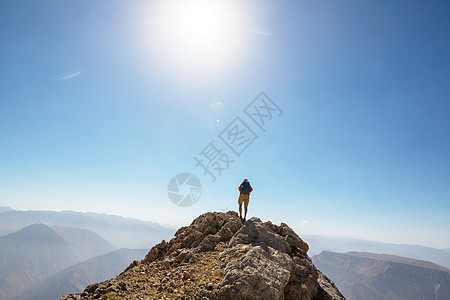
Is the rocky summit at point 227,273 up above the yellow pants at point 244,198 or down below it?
below

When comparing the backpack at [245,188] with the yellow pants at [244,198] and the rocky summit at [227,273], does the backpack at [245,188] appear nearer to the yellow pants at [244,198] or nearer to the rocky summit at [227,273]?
the yellow pants at [244,198]

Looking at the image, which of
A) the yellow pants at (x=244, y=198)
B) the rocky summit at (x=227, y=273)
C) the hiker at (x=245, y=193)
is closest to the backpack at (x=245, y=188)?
the hiker at (x=245, y=193)

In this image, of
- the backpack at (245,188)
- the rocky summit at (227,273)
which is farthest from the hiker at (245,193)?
the rocky summit at (227,273)

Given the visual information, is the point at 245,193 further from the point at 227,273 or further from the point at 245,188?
the point at 227,273

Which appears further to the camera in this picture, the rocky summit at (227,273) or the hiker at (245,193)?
the hiker at (245,193)

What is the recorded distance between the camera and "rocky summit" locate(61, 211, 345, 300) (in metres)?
11.0

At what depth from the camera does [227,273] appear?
1188 cm

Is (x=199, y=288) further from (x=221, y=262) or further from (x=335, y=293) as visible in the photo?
(x=335, y=293)

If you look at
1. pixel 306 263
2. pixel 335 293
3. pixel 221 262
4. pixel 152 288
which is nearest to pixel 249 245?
pixel 221 262

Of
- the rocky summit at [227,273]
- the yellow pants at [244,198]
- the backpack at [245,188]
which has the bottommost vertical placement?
the rocky summit at [227,273]

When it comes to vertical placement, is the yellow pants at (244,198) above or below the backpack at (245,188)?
below

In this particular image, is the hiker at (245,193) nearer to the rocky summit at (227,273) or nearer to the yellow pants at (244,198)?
the yellow pants at (244,198)

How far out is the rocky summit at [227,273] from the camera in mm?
10984

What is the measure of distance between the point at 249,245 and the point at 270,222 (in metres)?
7.60
